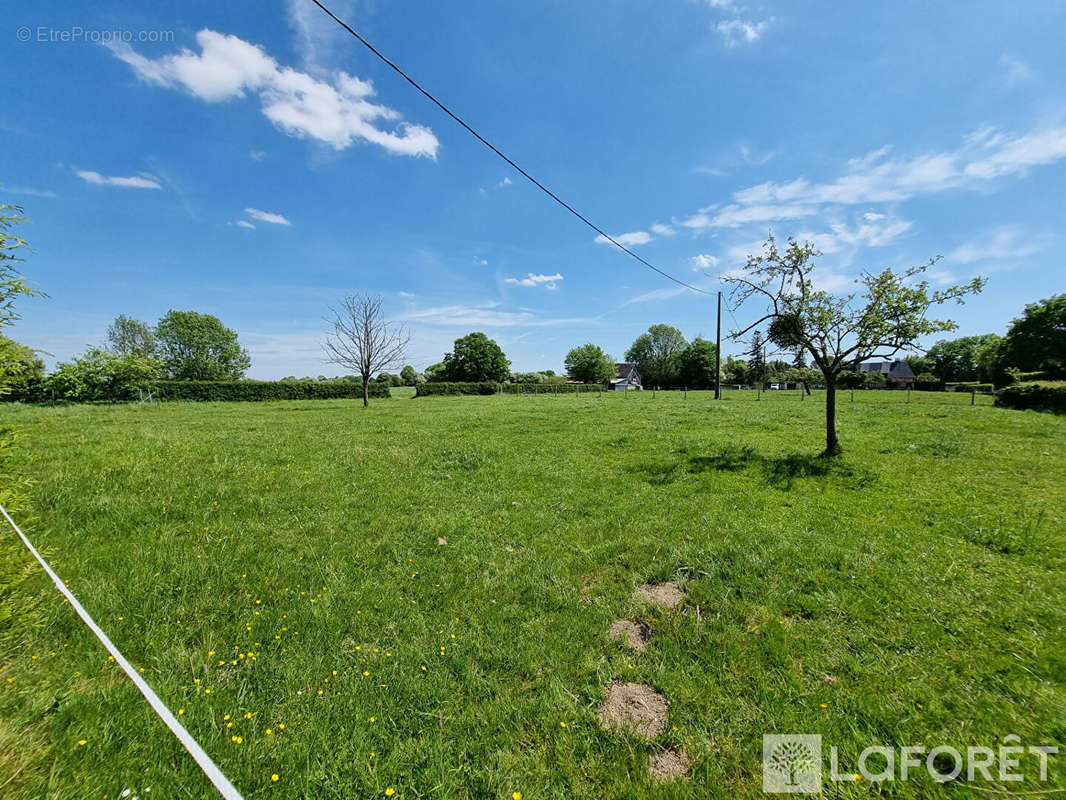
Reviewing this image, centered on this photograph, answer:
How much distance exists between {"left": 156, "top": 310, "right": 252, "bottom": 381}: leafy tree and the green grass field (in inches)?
2206

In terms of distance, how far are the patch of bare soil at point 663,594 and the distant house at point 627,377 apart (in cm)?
7271

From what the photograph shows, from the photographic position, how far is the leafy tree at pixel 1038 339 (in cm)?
3328

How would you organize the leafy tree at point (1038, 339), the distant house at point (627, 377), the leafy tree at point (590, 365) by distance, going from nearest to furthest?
the leafy tree at point (1038, 339) < the distant house at point (627, 377) < the leafy tree at point (590, 365)

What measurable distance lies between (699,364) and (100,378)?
2860 inches

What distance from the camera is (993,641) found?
3.31m

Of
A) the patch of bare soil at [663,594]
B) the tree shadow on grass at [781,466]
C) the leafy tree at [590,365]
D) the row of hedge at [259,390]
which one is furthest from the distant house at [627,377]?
the patch of bare soil at [663,594]

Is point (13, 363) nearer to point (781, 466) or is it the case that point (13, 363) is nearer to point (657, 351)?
point (781, 466)

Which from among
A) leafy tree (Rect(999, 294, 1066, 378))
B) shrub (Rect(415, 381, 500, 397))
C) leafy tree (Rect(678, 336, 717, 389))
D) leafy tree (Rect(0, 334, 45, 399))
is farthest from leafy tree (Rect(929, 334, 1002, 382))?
leafy tree (Rect(0, 334, 45, 399))

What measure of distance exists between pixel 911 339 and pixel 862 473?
353cm

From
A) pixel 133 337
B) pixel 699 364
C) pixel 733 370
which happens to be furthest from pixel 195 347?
pixel 733 370

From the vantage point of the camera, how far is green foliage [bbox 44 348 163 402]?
83.1 ft

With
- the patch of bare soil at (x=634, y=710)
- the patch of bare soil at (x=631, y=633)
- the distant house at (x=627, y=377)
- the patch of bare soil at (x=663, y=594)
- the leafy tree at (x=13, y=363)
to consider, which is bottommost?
the patch of bare soil at (x=634, y=710)

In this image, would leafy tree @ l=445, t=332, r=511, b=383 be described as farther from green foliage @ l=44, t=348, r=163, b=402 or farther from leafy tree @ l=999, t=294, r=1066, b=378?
leafy tree @ l=999, t=294, r=1066, b=378

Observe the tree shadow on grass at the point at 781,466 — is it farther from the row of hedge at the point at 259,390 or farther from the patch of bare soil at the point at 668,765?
the row of hedge at the point at 259,390
